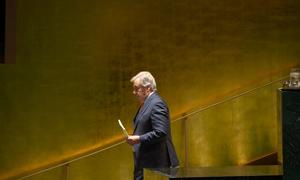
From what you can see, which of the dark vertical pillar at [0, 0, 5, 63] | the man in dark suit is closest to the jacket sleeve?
the man in dark suit

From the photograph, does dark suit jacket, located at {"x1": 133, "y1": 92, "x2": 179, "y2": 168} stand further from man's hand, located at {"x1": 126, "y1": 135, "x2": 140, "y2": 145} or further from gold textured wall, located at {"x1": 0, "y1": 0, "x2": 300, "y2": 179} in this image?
gold textured wall, located at {"x1": 0, "y1": 0, "x2": 300, "y2": 179}

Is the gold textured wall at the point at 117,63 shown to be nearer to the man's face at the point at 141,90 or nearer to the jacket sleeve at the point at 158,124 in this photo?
the man's face at the point at 141,90

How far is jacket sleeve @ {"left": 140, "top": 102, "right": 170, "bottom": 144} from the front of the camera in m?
4.09

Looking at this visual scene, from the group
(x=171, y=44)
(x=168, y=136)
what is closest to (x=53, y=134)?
(x=171, y=44)

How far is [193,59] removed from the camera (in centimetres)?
652

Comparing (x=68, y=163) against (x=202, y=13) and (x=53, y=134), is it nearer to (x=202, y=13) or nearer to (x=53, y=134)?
(x=53, y=134)

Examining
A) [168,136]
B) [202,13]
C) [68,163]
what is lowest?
[68,163]

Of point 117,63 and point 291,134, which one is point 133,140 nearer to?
point 291,134

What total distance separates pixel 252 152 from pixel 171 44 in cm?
146

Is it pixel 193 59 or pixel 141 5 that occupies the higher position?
pixel 141 5

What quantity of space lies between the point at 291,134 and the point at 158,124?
106cm

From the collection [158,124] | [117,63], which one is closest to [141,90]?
[158,124]

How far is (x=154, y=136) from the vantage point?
409 cm

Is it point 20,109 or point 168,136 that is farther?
point 20,109
